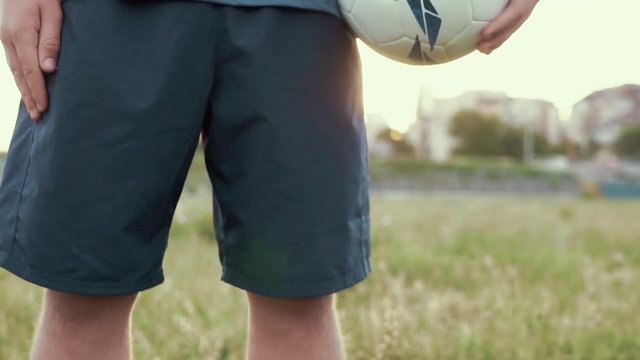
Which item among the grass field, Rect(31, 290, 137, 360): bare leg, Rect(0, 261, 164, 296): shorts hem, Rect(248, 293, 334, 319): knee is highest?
Rect(0, 261, 164, 296): shorts hem

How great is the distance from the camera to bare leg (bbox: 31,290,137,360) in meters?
1.33

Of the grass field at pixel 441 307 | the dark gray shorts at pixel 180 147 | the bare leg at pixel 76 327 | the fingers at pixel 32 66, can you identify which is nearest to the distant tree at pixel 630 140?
the grass field at pixel 441 307

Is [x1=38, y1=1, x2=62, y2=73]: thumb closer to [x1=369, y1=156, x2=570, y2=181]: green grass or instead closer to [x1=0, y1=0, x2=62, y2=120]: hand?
[x1=0, y1=0, x2=62, y2=120]: hand

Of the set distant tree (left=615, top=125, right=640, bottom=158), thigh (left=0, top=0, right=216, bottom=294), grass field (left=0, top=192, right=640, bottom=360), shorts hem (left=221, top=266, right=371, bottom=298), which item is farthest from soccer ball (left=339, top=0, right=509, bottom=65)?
distant tree (left=615, top=125, right=640, bottom=158)

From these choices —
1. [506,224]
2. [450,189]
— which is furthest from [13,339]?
[450,189]

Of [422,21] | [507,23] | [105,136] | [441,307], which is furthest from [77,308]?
[441,307]

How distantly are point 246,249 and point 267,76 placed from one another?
304 millimetres

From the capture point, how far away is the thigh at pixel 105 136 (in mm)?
1231

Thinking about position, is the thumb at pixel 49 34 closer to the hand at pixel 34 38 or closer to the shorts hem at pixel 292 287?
the hand at pixel 34 38

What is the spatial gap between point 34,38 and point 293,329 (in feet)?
2.22

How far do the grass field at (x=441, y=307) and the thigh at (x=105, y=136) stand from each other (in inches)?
38.8

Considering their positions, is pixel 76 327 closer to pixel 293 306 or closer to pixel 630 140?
pixel 293 306

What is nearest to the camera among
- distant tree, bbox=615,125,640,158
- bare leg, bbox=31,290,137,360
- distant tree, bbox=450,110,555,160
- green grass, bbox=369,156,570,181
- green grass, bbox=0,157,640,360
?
bare leg, bbox=31,290,137,360

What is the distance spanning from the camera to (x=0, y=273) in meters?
3.32
